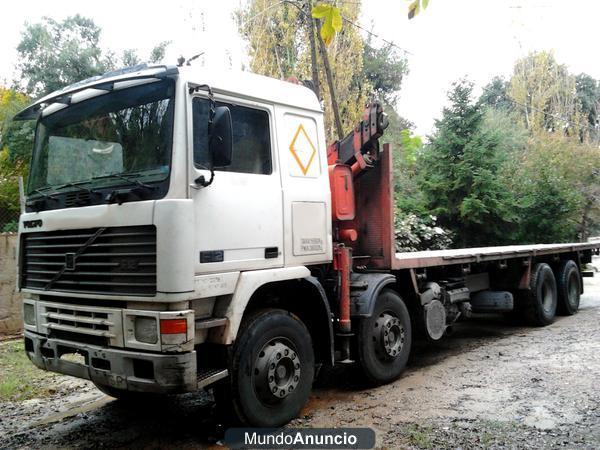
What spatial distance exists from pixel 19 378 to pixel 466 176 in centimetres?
1091

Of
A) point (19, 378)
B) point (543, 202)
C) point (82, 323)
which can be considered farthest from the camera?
point (543, 202)

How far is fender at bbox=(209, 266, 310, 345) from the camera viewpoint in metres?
3.75

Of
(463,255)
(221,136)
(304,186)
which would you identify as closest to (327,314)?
(304,186)

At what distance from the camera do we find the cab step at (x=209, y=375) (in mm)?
3573

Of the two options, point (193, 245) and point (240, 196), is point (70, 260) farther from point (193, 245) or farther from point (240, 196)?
point (240, 196)

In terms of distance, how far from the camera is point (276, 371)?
4117 mm

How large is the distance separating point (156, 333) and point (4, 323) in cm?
555

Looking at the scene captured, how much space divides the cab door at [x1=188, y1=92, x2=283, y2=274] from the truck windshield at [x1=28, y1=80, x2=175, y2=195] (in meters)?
0.25

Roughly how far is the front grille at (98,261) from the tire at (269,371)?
901 millimetres

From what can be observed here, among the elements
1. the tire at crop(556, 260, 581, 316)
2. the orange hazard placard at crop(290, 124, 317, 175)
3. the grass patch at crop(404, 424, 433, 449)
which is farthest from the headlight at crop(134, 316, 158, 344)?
the tire at crop(556, 260, 581, 316)

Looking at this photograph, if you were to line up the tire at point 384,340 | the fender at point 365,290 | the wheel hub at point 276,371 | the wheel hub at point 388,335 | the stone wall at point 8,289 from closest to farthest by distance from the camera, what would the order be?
the wheel hub at point 276,371 → the fender at point 365,290 → the tire at point 384,340 → the wheel hub at point 388,335 → the stone wall at point 8,289

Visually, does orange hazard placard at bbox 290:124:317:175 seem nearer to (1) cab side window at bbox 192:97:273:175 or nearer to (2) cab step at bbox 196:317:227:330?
(1) cab side window at bbox 192:97:273:175

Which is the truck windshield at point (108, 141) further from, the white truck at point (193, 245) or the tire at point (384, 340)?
the tire at point (384, 340)

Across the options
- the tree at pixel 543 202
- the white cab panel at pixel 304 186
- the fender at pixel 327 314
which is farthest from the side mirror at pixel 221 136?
the tree at pixel 543 202
